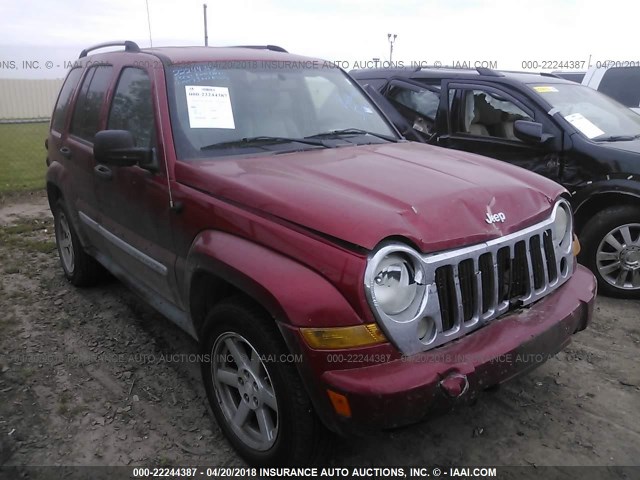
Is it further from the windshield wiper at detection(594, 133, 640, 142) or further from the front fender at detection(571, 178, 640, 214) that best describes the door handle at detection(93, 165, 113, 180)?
the windshield wiper at detection(594, 133, 640, 142)

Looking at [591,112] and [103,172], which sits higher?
[591,112]

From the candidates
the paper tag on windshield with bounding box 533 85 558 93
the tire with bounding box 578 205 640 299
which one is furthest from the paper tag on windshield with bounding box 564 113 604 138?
the tire with bounding box 578 205 640 299

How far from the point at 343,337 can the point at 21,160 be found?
1192 cm

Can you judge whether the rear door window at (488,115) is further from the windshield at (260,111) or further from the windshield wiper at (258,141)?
the windshield wiper at (258,141)

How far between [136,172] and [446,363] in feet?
6.93

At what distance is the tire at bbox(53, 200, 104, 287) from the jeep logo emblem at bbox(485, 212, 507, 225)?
3.45 meters

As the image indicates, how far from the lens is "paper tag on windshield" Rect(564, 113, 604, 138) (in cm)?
481

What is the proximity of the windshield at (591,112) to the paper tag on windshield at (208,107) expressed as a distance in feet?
10.6

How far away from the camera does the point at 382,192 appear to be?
2.45 m

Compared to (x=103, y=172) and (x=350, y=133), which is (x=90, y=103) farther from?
(x=350, y=133)

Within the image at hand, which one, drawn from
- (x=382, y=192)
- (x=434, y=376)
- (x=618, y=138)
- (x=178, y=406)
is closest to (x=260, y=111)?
(x=382, y=192)

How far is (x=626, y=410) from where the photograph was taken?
122 inches

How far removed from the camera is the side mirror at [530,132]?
15.4 ft

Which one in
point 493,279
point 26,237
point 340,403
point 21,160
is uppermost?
point 493,279
